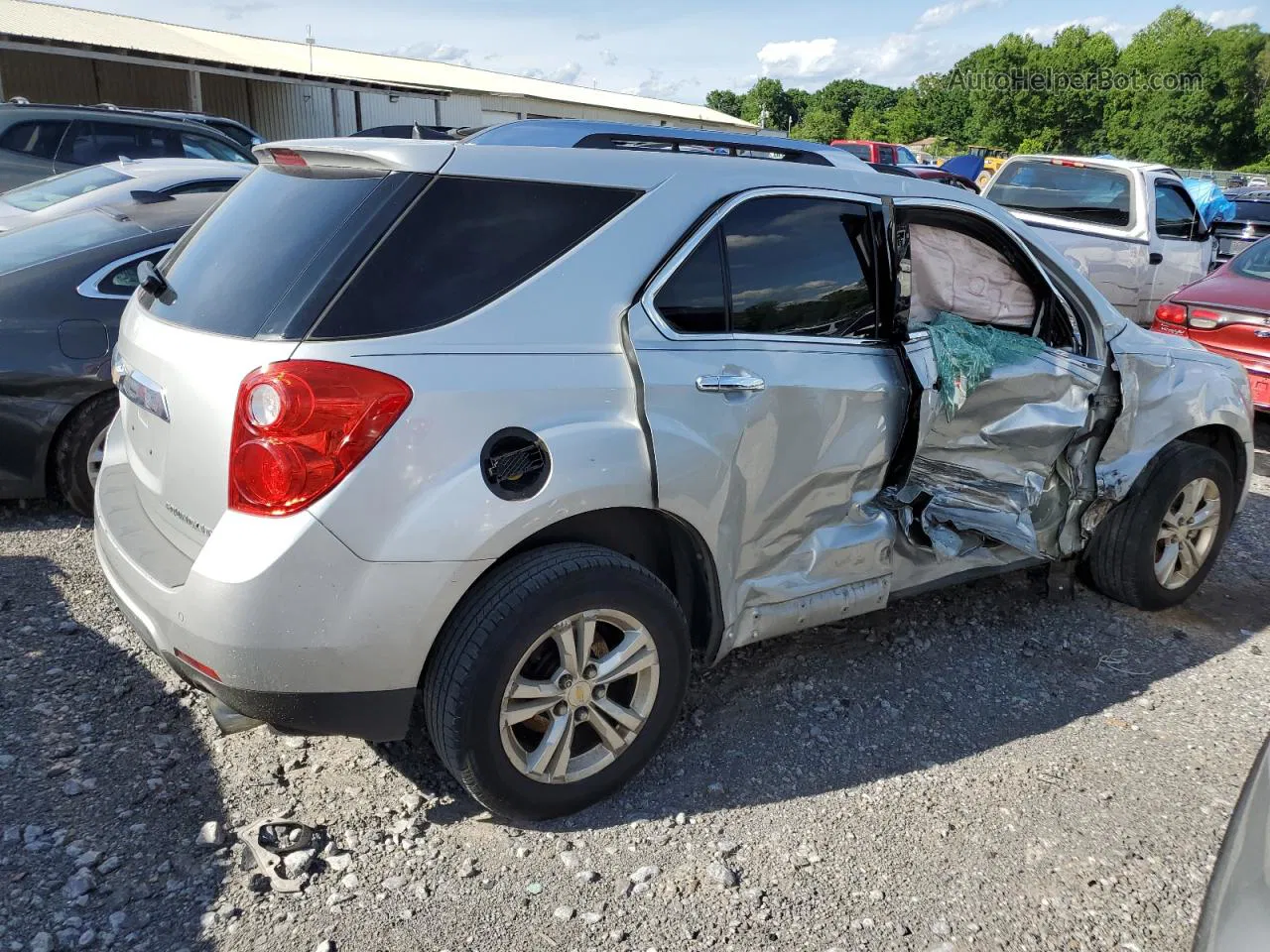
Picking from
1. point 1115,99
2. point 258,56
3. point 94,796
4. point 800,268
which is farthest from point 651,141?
point 1115,99

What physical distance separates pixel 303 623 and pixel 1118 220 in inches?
387

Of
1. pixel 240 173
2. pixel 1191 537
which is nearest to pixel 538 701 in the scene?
pixel 1191 537

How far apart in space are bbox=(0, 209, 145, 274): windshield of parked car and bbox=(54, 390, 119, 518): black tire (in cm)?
70

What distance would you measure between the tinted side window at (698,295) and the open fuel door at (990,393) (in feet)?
2.82

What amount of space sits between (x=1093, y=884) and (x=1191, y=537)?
2.35 metres

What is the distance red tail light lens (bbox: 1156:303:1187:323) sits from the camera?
7629mm

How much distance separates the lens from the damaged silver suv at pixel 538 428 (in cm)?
241

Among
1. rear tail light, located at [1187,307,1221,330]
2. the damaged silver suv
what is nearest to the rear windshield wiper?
the damaged silver suv

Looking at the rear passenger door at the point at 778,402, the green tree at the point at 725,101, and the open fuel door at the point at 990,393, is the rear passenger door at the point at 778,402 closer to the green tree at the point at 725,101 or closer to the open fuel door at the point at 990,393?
the open fuel door at the point at 990,393

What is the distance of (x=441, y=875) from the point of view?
268cm

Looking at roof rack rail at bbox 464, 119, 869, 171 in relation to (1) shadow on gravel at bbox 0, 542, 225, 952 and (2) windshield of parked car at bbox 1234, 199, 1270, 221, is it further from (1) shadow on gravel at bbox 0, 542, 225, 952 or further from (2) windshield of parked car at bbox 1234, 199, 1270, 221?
(2) windshield of parked car at bbox 1234, 199, 1270, 221

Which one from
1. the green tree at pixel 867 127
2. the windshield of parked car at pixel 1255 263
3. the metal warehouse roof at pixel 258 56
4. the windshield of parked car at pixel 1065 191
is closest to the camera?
the windshield of parked car at pixel 1255 263

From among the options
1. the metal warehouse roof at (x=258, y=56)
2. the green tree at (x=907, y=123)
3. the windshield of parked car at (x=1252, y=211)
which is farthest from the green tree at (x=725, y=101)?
the windshield of parked car at (x=1252, y=211)

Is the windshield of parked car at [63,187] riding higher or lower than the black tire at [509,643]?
higher
